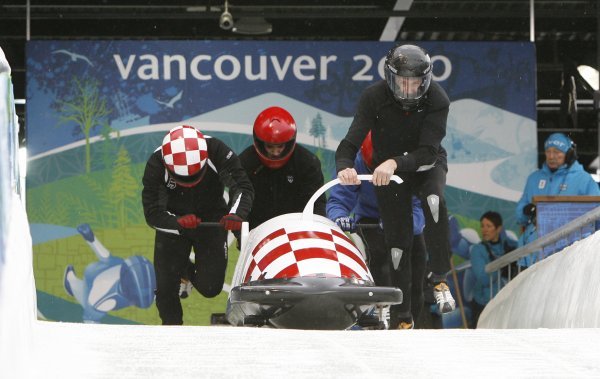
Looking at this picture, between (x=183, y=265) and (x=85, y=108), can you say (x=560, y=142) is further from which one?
(x=85, y=108)

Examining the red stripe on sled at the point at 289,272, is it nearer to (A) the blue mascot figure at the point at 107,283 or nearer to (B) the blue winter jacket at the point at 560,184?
(B) the blue winter jacket at the point at 560,184

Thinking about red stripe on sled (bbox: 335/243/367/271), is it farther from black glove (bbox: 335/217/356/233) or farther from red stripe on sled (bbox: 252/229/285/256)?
black glove (bbox: 335/217/356/233)

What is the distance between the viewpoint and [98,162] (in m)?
10.3

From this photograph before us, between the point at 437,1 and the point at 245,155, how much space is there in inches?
198

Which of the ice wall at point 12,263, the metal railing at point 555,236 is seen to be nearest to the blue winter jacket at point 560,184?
the metal railing at point 555,236

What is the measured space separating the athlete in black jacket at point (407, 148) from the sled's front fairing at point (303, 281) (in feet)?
1.51

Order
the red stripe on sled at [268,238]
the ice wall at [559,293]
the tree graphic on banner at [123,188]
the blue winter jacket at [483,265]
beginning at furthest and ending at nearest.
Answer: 1. the tree graphic on banner at [123,188]
2. the blue winter jacket at [483,265]
3. the red stripe on sled at [268,238]
4. the ice wall at [559,293]

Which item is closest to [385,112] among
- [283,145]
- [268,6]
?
[283,145]

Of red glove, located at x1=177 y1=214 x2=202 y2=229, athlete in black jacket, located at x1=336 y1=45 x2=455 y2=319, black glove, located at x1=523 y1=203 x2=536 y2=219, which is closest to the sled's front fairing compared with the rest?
athlete in black jacket, located at x1=336 y1=45 x2=455 y2=319

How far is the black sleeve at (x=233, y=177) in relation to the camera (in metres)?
6.62

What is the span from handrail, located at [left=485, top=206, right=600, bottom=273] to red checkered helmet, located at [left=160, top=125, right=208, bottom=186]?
213 cm

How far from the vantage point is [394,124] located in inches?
245

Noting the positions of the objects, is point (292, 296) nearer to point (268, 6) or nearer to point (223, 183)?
point (223, 183)

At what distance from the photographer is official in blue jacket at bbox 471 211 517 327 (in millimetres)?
9820
